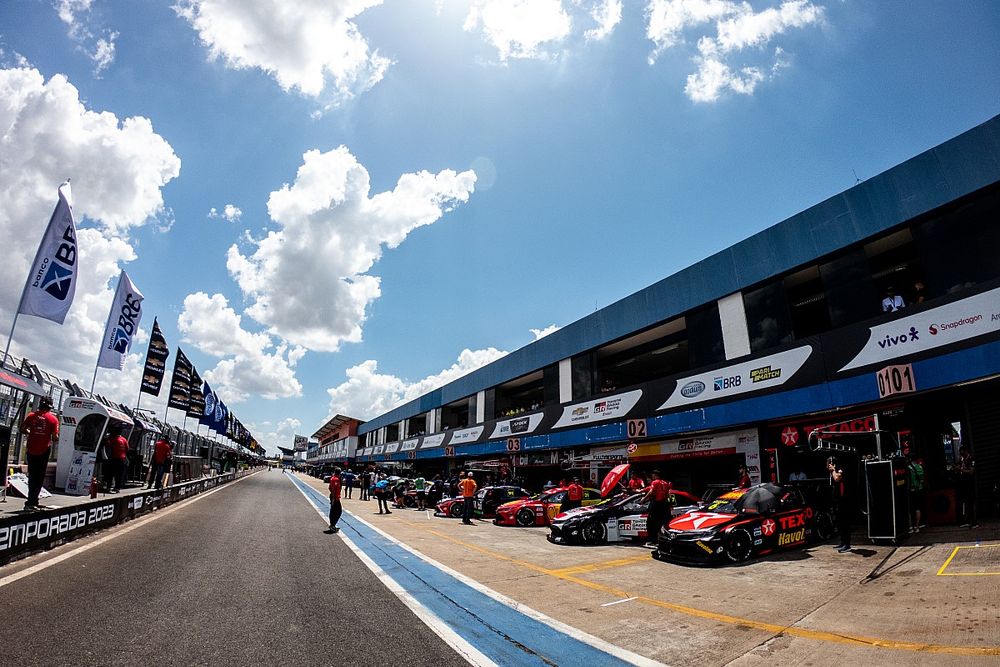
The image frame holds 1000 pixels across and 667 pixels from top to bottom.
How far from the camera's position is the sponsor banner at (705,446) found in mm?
14641

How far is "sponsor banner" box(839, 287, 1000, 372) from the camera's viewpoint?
9383mm

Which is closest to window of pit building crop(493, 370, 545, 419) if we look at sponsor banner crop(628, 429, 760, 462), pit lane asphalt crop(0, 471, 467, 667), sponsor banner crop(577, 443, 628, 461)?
sponsor banner crop(577, 443, 628, 461)

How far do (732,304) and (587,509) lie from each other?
8.28 m

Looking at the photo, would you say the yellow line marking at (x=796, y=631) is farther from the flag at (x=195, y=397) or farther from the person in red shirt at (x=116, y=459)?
the flag at (x=195, y=397)

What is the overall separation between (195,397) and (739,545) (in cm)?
3404

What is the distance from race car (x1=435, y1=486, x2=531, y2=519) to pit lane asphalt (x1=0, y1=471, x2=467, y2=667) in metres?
10.5

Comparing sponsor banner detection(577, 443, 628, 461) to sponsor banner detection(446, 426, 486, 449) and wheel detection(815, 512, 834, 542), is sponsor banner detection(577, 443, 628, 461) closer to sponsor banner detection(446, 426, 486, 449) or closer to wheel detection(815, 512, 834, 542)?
wheel detection(815, 512, 834, 542)

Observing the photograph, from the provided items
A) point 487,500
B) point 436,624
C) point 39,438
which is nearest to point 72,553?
point 39,438

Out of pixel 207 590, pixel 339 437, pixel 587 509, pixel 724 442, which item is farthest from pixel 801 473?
pixel 339 437

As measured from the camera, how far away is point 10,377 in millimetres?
10820

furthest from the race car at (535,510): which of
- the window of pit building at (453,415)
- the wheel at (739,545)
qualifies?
the window of pit building at (453,415)

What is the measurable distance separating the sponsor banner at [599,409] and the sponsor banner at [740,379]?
1.72 meters

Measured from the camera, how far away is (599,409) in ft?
66.8

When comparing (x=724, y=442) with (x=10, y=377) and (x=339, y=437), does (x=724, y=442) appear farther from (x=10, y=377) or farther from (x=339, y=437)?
(x=339, y=437)
